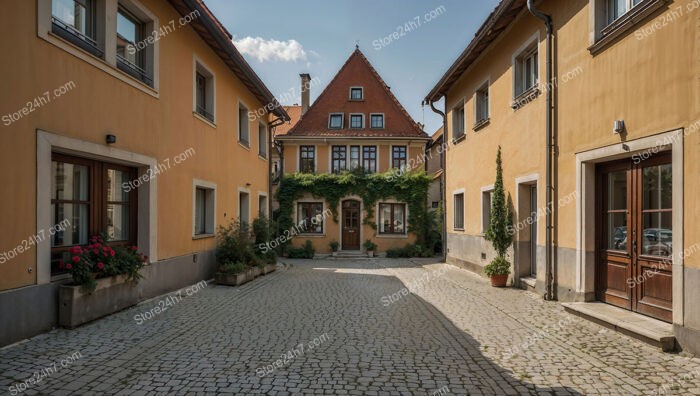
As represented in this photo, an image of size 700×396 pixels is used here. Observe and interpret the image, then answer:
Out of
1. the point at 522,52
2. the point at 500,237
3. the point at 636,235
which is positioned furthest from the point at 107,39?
the point at 500,237

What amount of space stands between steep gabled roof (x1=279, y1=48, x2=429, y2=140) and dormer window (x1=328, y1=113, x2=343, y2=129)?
0.74ft

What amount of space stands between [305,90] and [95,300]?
2271 centimetres

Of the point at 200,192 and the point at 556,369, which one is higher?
the point at 200,192

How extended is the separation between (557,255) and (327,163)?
16.0 metres

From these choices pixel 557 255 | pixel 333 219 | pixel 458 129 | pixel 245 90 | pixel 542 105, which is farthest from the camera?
pixel 333 219

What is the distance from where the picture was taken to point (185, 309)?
7676 millimetres

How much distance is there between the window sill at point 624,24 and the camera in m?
5.80

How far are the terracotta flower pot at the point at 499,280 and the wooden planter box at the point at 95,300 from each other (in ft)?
25.5

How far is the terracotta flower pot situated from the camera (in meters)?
10.4

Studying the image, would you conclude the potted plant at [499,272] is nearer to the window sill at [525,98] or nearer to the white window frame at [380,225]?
the window sill at [525,98]

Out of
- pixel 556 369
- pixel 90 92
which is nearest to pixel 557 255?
pixel 556 369

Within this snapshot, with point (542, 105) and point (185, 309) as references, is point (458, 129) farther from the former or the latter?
point (185, 309)

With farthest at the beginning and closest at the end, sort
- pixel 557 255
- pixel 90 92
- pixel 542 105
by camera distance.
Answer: pixel 542 105 < pixel 557 255 < pixel 90 92

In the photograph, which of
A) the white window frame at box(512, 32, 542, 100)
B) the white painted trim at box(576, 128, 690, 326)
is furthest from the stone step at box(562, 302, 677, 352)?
the white window frame at box(512, 32, 542, 100)
